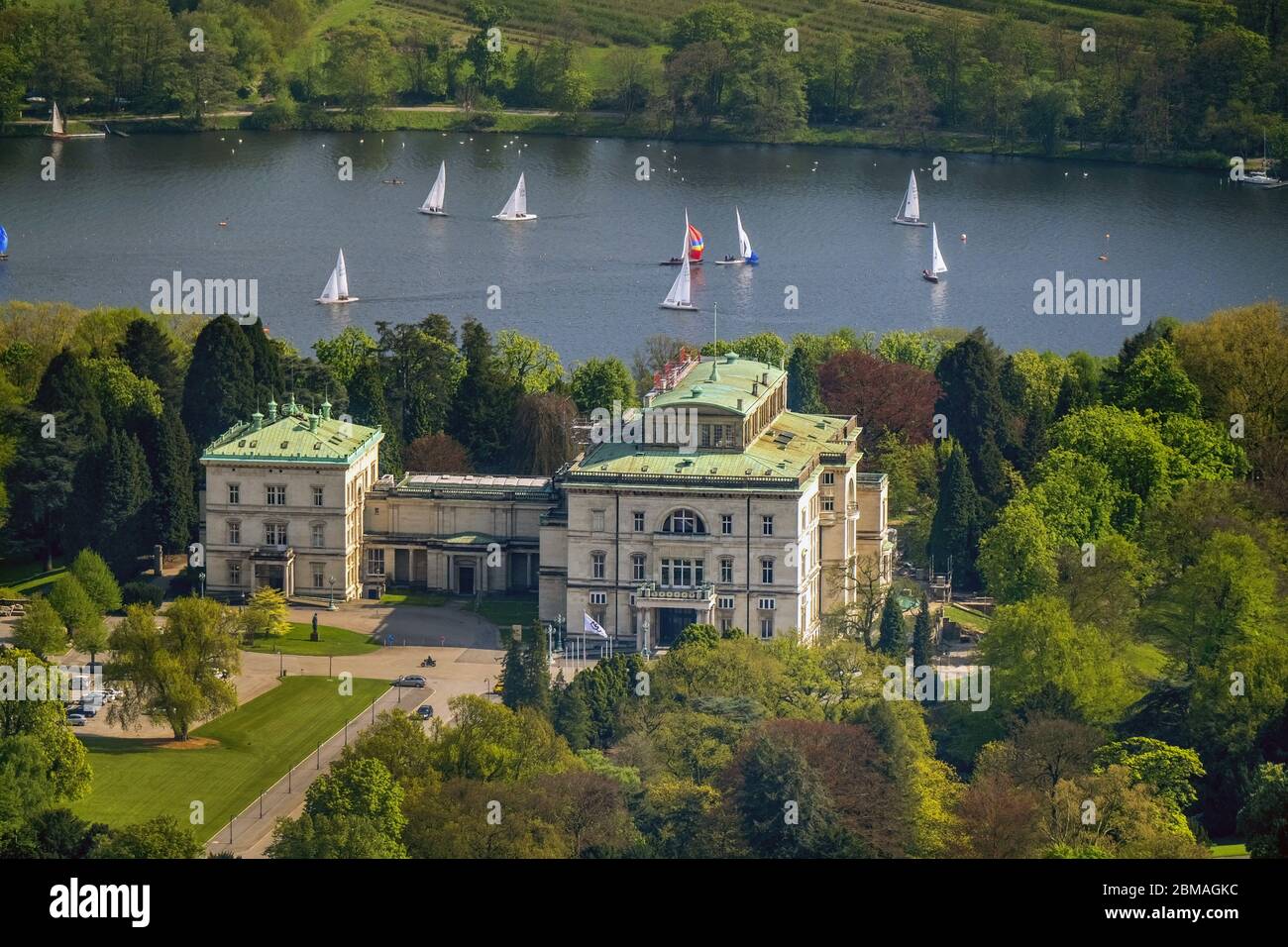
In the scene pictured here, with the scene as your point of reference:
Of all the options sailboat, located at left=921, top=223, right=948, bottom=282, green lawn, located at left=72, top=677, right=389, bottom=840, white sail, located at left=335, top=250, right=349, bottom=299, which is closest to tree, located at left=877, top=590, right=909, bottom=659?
green lawn, located at left=72, top=677, right=389, bottom=840

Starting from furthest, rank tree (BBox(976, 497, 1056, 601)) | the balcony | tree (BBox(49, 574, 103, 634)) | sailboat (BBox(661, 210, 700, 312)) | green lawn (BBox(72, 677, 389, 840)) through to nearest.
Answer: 1. sailboat (BBox(661, 210, 700, 312))
2. tree (BBox(976, 497, 1056, 601))
3. the balcony
4. tree (BBox(49, 574, 103, 634))
5. green lawn (BBox(72, 677, 389, 840))

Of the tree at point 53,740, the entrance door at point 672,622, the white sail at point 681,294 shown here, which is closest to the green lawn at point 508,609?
the entrance door at point 672,622

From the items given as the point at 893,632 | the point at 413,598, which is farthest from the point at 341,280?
the point at 893,632

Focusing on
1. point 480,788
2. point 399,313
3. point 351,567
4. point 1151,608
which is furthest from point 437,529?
point 399,313

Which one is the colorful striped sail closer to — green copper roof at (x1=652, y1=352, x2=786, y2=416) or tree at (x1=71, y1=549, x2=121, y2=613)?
green copper roof at (x1=652, y1=352, x2=786, y2=416)

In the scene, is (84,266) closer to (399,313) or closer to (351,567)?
(399,313)
